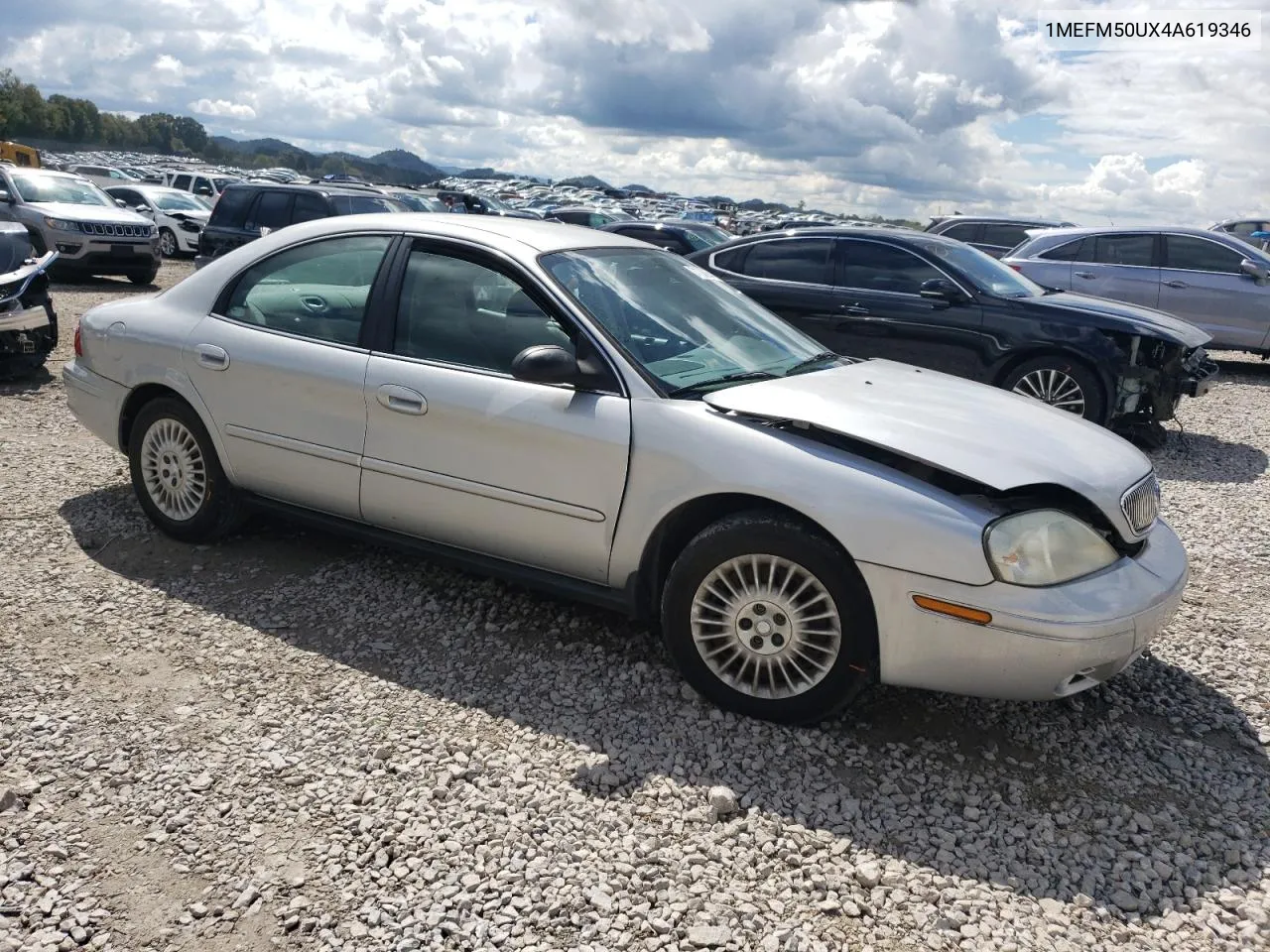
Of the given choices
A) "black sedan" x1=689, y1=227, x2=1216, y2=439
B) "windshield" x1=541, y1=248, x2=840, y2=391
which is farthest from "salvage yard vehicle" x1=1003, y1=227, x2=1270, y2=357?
"windshield" x1=541, y1=248, x2=840, y2=391

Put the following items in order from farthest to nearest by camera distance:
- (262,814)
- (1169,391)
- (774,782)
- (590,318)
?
1. (1169,391)
2. (590,318)
3. (774,782)
4. (262,814)

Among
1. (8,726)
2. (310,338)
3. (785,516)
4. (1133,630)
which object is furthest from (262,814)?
(1133,630)

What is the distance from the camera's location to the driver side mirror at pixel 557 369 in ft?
11.8

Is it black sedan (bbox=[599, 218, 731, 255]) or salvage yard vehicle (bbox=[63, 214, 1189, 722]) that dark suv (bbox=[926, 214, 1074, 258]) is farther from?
salvage yard vehicle (bbox=[63, 214, 1189, 722])

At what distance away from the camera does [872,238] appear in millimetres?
8617

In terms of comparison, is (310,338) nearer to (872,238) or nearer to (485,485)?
(485,485)

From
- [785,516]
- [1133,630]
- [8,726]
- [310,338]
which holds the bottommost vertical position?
[8,726]

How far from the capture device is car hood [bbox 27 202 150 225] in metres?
15.0

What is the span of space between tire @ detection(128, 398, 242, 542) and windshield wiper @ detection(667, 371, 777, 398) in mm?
2268

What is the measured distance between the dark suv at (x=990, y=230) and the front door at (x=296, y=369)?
1292cm

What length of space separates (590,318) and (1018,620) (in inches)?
71.6

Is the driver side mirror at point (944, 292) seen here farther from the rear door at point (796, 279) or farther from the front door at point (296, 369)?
the front door at point (296, 369)

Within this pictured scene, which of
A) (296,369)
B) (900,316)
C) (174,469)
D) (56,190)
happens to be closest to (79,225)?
(56,190)

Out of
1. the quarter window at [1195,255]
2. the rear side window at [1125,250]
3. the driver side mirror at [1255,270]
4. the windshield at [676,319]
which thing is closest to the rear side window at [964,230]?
the rear side window at [1125,250]
